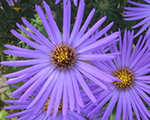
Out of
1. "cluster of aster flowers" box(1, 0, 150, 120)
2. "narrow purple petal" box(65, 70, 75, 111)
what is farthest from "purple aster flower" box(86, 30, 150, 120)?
"narrow purple petal" box(65, 70, 75, 111)

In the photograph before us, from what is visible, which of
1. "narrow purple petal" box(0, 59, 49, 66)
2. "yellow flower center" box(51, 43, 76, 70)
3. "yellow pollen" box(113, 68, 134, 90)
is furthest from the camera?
"yellow pollen" box(113, 68, 134, 90)

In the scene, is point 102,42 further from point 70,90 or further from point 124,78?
point 124,78

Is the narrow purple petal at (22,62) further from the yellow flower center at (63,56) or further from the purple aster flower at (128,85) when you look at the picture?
the purple aster flower at (128,85)

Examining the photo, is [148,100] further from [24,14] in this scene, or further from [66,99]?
[24,14]

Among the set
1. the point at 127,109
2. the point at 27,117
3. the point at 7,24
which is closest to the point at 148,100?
the point at 127,109

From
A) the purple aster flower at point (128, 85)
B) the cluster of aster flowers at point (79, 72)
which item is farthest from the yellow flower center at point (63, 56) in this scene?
the purple aster flower at point (128, 85)

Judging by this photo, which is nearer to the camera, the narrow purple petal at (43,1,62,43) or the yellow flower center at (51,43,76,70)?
the narrow purple petal at (43,1,62,43)

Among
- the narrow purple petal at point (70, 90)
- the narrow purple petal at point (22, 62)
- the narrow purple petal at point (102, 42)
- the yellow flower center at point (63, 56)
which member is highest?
the narrow purple petal at point (102, 42)

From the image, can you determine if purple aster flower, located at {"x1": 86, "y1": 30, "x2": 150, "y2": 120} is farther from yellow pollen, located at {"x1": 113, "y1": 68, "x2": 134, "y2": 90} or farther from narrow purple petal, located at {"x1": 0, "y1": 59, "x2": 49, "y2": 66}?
narrow purple petal, located at {"x1": 0, "y1": 59, "x2": 49, "y2": 66}
